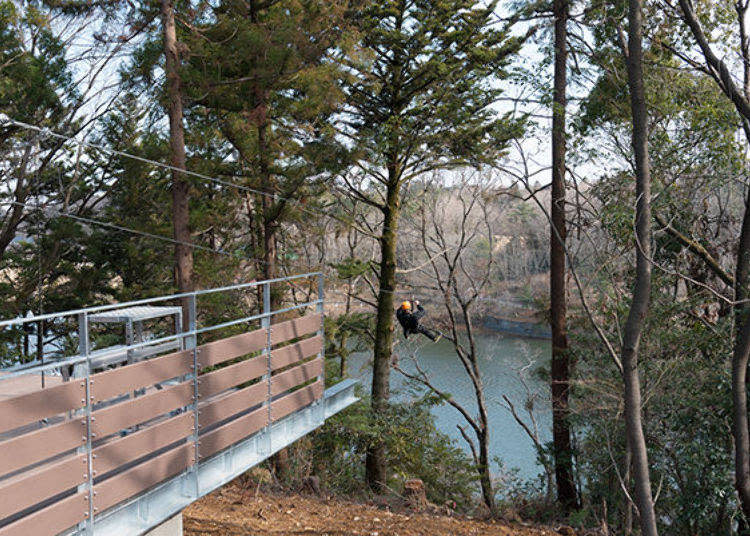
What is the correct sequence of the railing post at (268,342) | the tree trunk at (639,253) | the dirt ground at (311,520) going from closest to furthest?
the railing post at (268,342) < the dirt ground at (311,520) < the tree trunk at (639,253)

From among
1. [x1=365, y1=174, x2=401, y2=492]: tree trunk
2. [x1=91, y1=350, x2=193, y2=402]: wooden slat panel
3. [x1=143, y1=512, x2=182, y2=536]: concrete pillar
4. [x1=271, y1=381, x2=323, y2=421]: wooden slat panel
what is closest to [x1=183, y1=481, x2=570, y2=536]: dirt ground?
[x1=143, y1=512, x2=182, y2=536]: concrete pillar

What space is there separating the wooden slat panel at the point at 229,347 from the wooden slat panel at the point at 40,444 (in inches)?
42.6

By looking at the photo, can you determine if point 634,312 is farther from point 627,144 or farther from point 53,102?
point 53,102

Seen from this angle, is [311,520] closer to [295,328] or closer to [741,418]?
[295,328]

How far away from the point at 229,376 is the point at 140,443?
95 centimetres

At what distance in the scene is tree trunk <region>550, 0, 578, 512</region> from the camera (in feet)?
40.5

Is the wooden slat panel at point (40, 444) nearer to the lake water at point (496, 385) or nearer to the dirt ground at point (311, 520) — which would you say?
the dirt ground at point (311, 520)

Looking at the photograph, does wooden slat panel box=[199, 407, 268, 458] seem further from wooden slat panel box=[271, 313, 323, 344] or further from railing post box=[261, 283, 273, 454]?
wooden slat panel box=[271, 313, 323, 344]

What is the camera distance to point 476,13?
45.8 ft

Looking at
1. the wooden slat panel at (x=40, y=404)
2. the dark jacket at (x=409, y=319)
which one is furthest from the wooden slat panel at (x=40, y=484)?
the dark jacket at (x=409, y=319)

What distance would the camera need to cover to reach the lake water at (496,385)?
59.5 ft

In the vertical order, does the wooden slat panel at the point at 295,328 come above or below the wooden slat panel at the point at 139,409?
above

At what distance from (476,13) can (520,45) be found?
3.94ft

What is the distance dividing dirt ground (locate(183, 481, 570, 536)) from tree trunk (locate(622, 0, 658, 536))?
1.38 m
